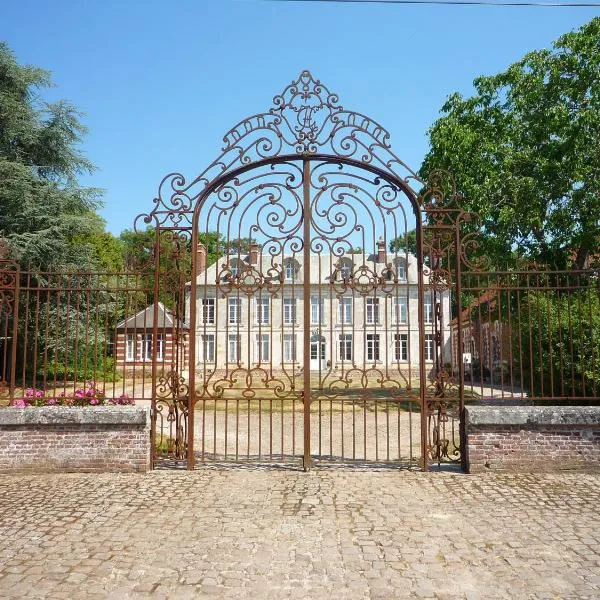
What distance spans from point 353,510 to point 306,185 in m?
4.23

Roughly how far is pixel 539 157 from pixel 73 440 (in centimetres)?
1405

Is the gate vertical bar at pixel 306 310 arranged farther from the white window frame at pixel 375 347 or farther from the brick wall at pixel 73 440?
the brick wall at pixel 73 440

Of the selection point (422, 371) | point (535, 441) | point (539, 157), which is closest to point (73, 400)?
point (422, 371)

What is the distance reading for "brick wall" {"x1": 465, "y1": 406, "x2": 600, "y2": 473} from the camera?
22.0 ft

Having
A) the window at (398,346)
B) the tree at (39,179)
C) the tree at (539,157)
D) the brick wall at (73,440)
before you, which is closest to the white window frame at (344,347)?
the window at (398,346)

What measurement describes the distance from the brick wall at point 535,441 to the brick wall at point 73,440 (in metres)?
4.30

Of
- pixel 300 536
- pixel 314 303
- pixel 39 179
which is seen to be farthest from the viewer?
pixel 314 303

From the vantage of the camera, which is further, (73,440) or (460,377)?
(73,440)

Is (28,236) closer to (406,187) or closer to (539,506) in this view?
(406,187)

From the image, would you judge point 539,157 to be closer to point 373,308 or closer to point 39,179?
point 373,308

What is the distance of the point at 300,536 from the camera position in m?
4.62

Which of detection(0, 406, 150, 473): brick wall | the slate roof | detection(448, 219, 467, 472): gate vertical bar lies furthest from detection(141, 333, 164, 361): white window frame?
detection(448, 219, 467, 472): gate vertical bar

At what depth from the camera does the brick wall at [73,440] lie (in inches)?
267

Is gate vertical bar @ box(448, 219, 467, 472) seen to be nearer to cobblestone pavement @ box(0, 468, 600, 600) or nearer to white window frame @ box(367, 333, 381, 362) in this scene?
cobblestone pavement @ box(0, 468, 600, 600)
